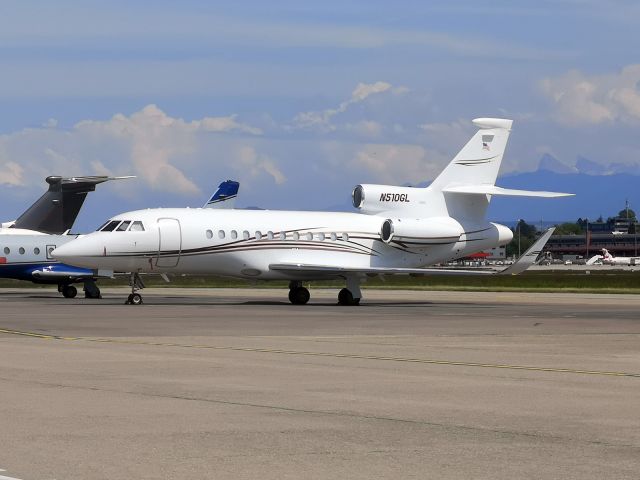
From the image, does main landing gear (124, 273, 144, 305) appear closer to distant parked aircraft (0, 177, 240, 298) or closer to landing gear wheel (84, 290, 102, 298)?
distant parked aircraft (0, 177, 240, 298)

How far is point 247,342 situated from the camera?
82.8 ft

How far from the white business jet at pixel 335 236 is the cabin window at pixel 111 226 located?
0.12 ft

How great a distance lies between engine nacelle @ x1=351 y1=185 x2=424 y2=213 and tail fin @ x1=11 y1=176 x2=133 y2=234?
18525 millimetres

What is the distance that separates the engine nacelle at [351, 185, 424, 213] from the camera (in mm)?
50844

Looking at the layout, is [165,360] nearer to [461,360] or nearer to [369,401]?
[461,360]

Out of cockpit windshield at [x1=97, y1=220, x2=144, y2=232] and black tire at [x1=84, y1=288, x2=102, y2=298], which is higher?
cockpit windshield at [x1=97, y1=220, x2=144, y2=232]

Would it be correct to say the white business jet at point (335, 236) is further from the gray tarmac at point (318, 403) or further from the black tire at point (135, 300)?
the gray tarmac at point (318, 403)

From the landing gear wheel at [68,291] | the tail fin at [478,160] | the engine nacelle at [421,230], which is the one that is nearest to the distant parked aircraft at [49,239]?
the landing gear wheel at [68,291]

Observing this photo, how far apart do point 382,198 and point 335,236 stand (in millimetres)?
3285

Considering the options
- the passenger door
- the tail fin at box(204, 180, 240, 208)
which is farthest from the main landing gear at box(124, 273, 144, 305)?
the tail fin at box(204, 180, 240, 208)

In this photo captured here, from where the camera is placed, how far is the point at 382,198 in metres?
50.9

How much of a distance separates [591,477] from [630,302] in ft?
138

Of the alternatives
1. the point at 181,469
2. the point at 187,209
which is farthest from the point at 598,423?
the point at 187,209

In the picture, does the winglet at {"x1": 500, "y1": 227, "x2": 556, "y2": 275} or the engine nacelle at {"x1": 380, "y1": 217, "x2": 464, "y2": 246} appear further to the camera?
the engine nacelle at {"x1": 380, "y1": 217, "x2": 464, "y2": 246}
